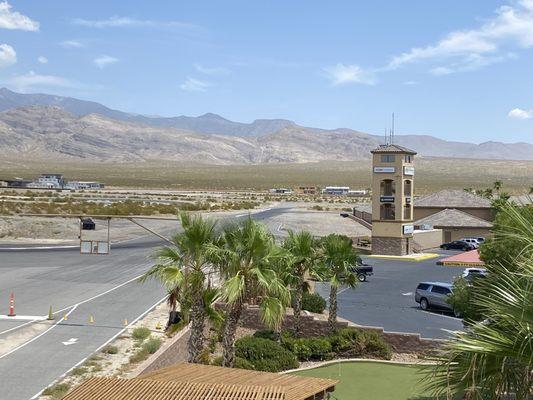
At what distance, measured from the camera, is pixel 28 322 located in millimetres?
30891

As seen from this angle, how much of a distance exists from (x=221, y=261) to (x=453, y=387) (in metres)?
12.7

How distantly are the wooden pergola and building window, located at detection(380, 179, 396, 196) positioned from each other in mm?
49806

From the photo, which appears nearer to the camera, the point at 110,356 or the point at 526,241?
the point at 526,241

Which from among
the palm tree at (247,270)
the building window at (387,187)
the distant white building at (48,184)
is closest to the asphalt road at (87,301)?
the palm tree at (247,270)

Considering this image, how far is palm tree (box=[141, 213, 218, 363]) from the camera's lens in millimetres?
18484

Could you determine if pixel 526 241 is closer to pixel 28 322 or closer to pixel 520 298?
pixel 520 298

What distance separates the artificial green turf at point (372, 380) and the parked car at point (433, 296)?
42.3ft

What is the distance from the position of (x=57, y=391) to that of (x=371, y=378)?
1011 cm

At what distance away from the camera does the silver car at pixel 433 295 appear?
36.3m

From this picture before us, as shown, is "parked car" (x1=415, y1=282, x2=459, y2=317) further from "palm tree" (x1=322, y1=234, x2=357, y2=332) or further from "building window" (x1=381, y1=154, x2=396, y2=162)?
"building window" (x1=381, y1=154, x2=396, y2=162)

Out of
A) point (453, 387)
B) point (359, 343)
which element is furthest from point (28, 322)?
point (453, 387)

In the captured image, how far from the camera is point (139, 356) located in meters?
24.7

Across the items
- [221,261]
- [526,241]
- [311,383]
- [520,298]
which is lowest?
[311,383]

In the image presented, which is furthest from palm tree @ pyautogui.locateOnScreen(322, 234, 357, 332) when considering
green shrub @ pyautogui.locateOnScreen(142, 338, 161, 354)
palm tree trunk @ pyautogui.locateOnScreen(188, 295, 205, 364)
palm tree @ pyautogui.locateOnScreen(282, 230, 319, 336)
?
palm tree trunk @ pyautogui.locateOnScreen(188, 295, 205, 364)
